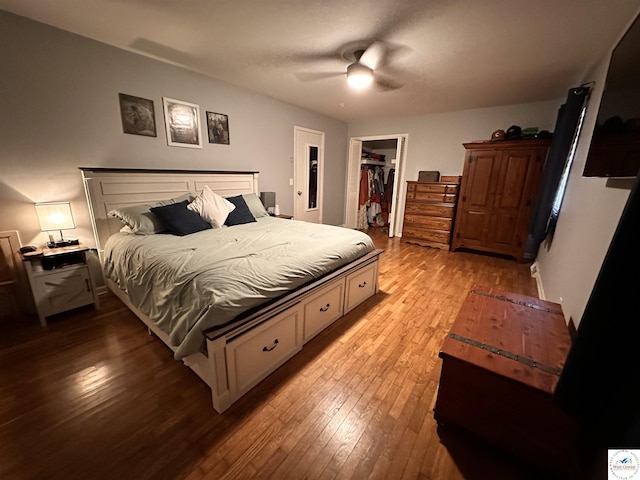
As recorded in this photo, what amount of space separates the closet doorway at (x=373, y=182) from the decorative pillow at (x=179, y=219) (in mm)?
3935

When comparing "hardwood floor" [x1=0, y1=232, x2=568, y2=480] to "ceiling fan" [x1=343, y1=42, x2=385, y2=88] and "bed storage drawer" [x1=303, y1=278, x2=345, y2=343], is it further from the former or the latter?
"ceiling fan" [x1=343, y1=42, x2=385, y2=88]

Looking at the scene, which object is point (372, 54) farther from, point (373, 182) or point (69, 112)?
point (373, 182)

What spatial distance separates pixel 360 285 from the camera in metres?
2.58

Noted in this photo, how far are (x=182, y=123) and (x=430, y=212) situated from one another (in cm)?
406

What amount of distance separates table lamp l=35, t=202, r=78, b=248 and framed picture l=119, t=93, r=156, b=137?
1.00 m

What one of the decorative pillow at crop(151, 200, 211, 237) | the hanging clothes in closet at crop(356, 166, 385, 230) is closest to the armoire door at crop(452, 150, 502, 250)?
the hanging clothes in closet at crop(356, 166, 385, 230)

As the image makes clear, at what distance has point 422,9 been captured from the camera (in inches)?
69.2

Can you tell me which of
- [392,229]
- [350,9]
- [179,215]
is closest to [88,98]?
[179,215]

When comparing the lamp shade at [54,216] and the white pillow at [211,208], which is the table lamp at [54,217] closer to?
the lamp shade at [54,216]

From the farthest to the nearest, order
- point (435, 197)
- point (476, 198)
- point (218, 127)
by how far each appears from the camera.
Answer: point (435, 197)
point (476, 198)
point (218, 127)

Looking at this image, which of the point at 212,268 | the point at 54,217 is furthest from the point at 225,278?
the point at 54,217

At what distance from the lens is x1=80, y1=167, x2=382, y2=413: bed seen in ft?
4.68

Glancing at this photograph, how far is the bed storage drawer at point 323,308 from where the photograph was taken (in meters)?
1.97

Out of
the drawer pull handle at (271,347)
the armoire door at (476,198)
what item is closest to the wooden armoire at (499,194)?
the armoire door at (476,198)
